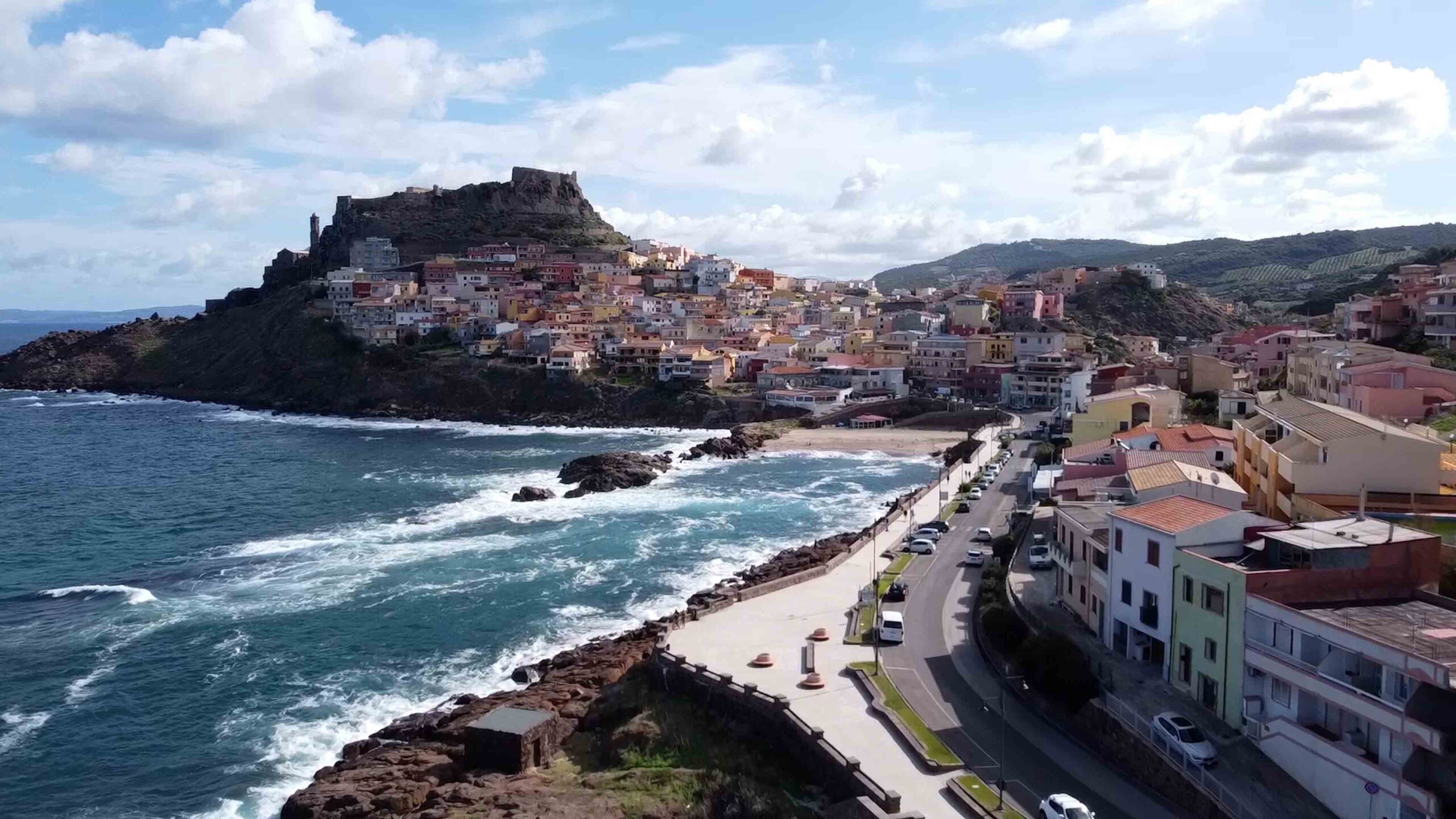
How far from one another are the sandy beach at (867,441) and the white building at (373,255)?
5605 centimetres

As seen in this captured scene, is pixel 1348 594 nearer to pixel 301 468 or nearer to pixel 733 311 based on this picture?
pixel 301 468

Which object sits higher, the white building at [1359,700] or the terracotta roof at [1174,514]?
the terracotta roof at [1174,514]

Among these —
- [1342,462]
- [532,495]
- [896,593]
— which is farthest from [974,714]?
[532,495]

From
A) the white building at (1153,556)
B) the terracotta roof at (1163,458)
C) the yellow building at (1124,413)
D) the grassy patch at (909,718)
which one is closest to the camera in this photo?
the grassy patch at (909,718)

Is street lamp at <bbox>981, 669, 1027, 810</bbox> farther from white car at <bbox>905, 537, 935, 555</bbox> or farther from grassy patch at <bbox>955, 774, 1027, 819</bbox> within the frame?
white car at <bbox>905, 537, 935, 555</bbox>

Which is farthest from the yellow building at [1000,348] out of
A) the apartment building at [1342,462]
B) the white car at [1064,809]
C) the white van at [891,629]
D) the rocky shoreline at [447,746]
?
the white car at [1064,809]

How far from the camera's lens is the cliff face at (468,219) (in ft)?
332

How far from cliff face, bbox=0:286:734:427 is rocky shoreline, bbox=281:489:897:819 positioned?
133 ft

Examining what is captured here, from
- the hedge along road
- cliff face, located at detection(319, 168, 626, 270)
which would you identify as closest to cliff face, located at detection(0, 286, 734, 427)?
cliff face, located at detection(319, 168, 626, 270)

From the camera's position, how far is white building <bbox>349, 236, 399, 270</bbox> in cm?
9706

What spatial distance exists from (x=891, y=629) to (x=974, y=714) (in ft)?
11.2

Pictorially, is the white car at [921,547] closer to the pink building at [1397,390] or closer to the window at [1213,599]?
the pink building at [1397,390]

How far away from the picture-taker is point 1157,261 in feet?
A: 568

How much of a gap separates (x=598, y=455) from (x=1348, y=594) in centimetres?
3384
